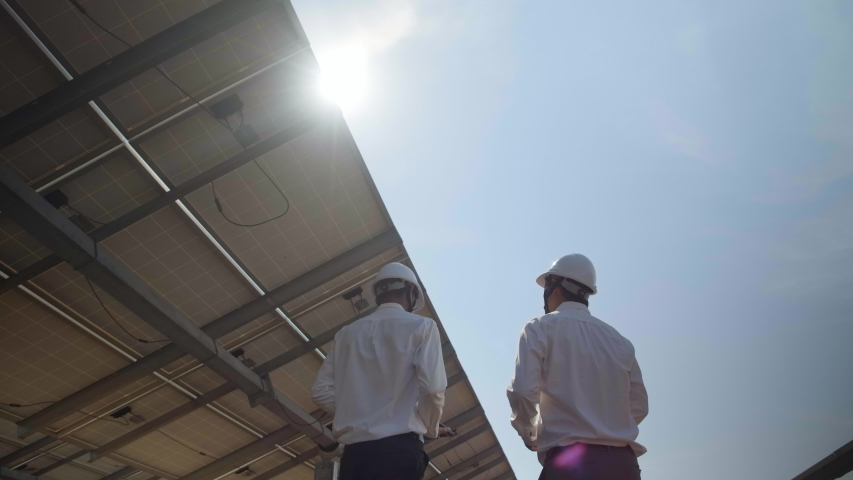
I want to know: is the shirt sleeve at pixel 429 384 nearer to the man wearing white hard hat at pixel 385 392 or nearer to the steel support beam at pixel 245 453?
the man wearing white hard hat at pixel 385 392

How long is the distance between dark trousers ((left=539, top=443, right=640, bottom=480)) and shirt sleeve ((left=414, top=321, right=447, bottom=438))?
0.70 meters

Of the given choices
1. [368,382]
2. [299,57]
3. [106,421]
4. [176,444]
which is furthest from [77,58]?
[176,444]

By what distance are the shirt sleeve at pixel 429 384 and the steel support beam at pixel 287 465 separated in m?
13.2

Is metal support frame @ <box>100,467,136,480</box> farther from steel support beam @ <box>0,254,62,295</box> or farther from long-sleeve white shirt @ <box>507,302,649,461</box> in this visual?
long-sleeve white shirt @ <box>507,302,649,461</box>

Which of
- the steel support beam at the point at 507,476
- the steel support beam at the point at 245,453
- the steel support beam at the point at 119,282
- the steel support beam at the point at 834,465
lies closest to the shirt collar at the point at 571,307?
the steel support beam at the point at 834,465

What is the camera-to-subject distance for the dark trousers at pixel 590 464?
348 centimetres

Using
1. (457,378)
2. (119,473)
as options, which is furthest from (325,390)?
(119,473)

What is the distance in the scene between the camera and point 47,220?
681cm

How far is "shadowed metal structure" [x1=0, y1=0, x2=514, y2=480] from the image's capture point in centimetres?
650

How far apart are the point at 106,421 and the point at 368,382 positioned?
9949 millimetres

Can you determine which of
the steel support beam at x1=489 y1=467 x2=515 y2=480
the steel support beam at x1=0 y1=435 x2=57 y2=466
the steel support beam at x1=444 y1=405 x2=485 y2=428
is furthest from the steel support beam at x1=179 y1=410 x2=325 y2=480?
the steel support beam at x1=489 y1=467 x2=515 y2=480

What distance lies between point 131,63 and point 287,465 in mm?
12254

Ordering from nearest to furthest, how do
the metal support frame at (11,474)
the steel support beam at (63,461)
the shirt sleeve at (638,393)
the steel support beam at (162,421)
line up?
the shirt sleeve at (638,393) < the steel support beam at (162,421) < the metal support frame at (11,474) < the steel support beam at (63,461)

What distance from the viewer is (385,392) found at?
3.86m
